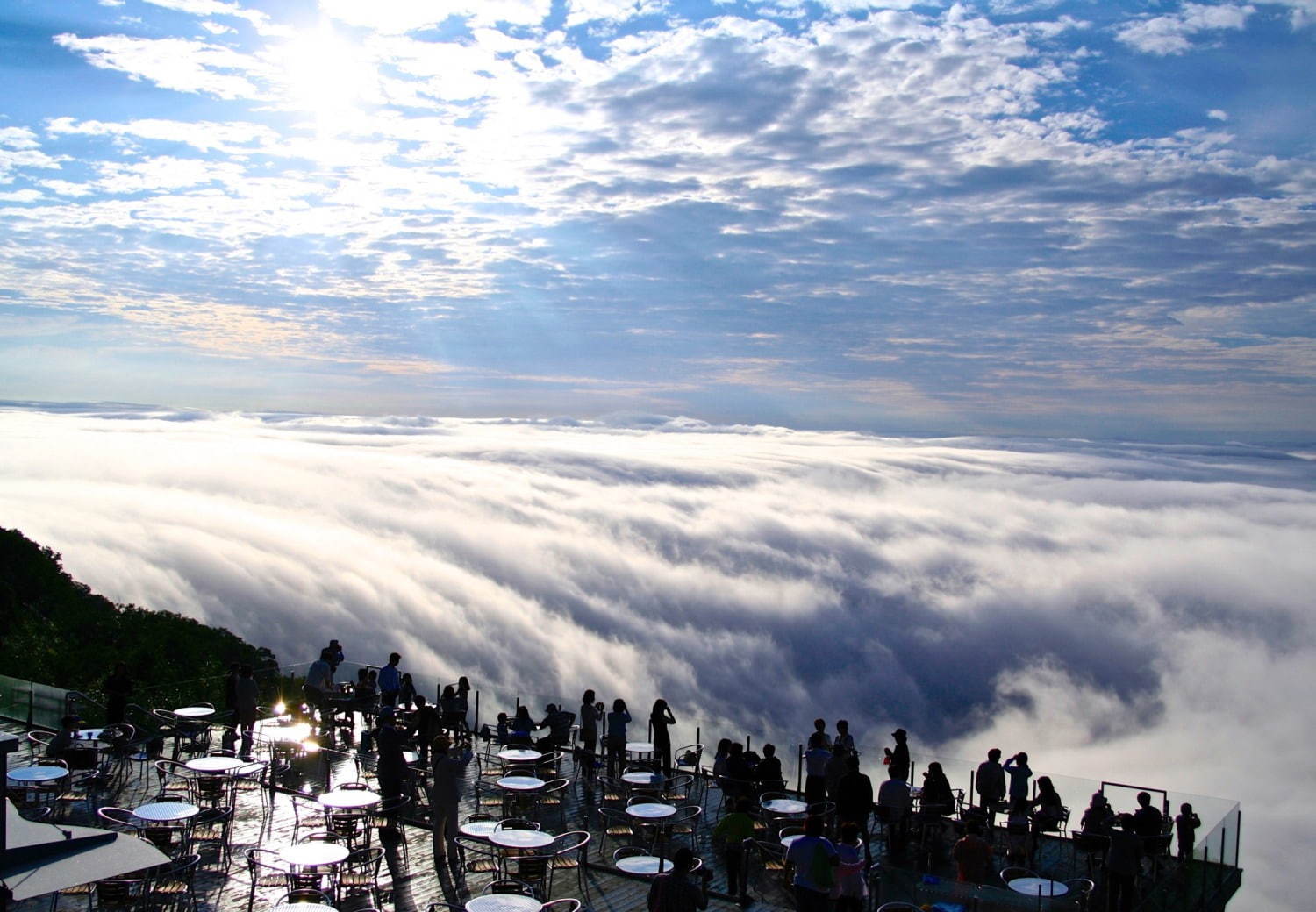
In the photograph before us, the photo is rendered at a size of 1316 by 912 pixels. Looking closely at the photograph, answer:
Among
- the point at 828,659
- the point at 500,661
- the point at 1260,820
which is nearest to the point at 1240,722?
the point at 1260,820

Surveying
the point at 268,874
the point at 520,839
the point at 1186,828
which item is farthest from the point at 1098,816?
the point at 268,874

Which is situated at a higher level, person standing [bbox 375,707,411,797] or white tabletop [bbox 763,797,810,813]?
person standing [bbox 375,707,411,797]

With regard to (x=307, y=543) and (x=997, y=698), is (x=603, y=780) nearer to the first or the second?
(x=997, y=698)

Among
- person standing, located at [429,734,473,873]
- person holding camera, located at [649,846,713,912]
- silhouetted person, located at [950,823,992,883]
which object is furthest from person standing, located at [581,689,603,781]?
person holding camera, located at [649,846,713,912]

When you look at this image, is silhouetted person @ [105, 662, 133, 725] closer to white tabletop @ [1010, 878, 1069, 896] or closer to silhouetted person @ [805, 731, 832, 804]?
silhouetted person @ [805, 731, 832, 804]

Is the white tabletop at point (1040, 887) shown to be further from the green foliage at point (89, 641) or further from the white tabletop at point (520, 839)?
the green foliage at point (89, 641)

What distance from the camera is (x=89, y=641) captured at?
3128cm

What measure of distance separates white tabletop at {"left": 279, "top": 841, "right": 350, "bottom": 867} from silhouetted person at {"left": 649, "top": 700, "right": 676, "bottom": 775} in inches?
272

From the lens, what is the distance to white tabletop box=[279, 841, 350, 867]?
30.3 feet

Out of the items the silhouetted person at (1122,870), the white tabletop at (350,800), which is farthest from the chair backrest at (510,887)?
the silhouetted person at (1122,870)

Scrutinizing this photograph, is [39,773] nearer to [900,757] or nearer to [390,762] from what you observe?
[390,762]

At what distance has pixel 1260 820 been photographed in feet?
277

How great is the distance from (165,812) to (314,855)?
2160 millimetres

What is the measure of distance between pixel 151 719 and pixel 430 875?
8282mm
